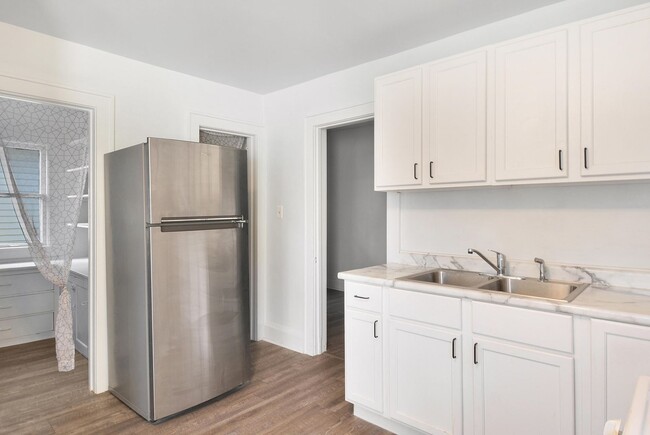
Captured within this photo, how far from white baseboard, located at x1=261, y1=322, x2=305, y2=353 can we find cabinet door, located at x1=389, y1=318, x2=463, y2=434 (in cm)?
152

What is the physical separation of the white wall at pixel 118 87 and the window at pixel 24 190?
1.20 m

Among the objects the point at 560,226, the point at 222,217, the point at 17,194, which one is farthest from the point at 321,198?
the point at 17,194

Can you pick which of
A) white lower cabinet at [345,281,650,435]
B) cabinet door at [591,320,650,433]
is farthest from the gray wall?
cabinet door at [591,320,650,433]

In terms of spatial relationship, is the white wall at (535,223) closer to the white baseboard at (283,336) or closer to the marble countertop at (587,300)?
the marble countertop at (587,300)

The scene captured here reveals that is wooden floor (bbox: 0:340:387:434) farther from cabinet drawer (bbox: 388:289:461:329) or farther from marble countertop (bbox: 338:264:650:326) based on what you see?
marble countertop (bbox: 338:264:650:326)

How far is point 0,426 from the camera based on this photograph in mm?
2400

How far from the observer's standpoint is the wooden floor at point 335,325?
371 centimetres

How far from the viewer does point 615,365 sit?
157 cm

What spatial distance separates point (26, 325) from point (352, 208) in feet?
13.3

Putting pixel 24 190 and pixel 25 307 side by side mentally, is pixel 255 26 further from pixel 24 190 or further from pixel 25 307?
pixel 25 307

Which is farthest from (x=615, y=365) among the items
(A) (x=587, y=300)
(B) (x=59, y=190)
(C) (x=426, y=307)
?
(B) (x=59, y=190)

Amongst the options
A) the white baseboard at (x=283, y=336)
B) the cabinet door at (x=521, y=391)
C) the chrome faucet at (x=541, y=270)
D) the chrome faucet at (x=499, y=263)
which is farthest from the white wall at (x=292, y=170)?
the cabinet door at (x=521, y=391)

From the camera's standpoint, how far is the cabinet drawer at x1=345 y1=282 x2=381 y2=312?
2328 millimetres

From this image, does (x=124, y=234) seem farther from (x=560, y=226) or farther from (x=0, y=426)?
(x=560, y=226)
